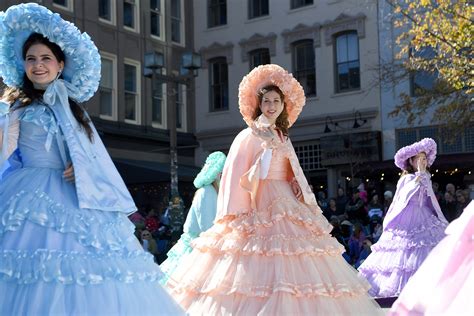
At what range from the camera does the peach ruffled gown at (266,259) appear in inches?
226

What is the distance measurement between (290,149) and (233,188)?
668 millimetres

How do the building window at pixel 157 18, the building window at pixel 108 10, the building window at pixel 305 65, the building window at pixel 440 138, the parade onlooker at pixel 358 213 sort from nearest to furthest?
the parade onlooker at pixel 358 213 < the building window at pixel 440 138 < the building window at pixel 108 10 < the building window at pixel 305 65 < the building window at pixel 157 18

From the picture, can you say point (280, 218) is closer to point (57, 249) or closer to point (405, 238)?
point (57, 249)

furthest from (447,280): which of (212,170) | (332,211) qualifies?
(332,211)

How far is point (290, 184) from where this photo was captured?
661 cm

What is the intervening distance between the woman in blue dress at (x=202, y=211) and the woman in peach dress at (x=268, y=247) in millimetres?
2396

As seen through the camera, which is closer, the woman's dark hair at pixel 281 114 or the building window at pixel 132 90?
the woman's dark hair at pixel 281 114

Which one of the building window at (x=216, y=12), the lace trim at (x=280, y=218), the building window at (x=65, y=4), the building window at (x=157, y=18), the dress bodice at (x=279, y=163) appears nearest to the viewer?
the lace trim at (x=280, y=218)

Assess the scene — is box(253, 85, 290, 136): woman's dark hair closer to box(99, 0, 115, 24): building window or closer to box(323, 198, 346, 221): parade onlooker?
box(323, 198, 346, 221): parade onlooker

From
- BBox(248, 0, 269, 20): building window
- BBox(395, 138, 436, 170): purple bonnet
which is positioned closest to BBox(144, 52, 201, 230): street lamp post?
BBox(395, 138, 436, 170): purple bonnet

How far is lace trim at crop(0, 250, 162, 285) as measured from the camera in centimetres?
403

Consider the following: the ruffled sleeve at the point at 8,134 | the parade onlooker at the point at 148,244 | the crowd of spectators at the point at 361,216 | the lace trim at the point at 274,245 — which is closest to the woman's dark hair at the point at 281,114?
the lace trim at the point at 274,245

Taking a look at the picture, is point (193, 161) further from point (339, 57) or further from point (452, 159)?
point (452, 159)

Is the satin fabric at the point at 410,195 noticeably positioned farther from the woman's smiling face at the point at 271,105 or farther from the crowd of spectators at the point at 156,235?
the crowd of spectators at the point at 156,235
